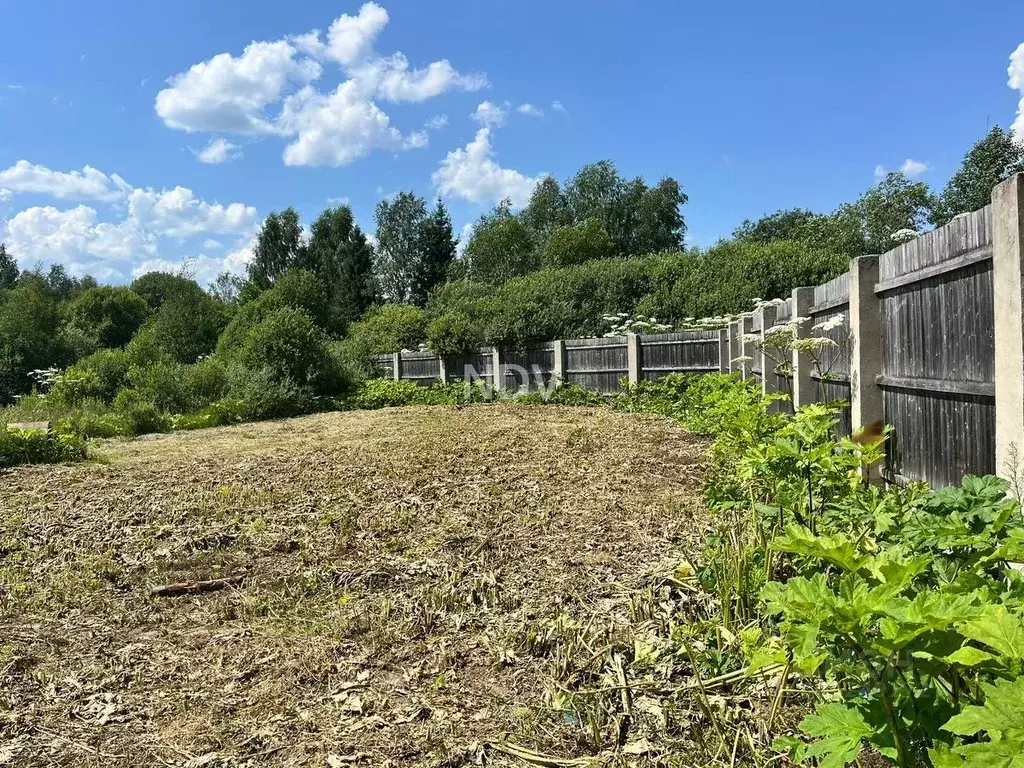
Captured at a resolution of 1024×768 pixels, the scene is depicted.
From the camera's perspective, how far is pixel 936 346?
328 cm

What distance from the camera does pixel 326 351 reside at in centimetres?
1606

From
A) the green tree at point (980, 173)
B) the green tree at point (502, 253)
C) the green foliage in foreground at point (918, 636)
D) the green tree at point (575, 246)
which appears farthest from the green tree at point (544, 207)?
the green foliage in foreground at point (918, 636)

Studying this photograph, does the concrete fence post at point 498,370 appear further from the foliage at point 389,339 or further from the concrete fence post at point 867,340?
the concrete fence post at point 867,340

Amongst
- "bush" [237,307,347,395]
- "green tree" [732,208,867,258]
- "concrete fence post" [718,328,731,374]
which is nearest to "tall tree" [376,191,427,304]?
"green tree" [732,208,867,258]

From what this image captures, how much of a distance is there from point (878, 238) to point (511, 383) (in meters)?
21.9

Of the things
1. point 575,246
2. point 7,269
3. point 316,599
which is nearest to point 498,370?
point 316,599

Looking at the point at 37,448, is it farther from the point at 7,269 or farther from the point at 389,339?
the point at 7,269

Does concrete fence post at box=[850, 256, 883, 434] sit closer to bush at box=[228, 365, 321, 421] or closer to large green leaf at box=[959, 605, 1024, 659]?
large green leaf at box=[959, 605, 1024, 659]

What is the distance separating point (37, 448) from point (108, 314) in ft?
114

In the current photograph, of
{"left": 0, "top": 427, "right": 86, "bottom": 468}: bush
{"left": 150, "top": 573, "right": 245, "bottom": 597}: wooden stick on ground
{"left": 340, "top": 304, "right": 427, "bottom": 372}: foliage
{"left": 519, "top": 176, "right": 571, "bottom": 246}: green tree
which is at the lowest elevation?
{"left": 150, "top": 573, "right": 245, "bottom": 597}: wooden stick on ground

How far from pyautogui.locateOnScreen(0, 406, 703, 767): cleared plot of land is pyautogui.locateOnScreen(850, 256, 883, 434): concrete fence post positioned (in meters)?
1.23

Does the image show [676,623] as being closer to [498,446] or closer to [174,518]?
[174,518]

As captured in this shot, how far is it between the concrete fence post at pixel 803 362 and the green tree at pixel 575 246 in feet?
89.6

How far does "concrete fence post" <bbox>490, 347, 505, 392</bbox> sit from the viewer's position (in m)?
15.2
